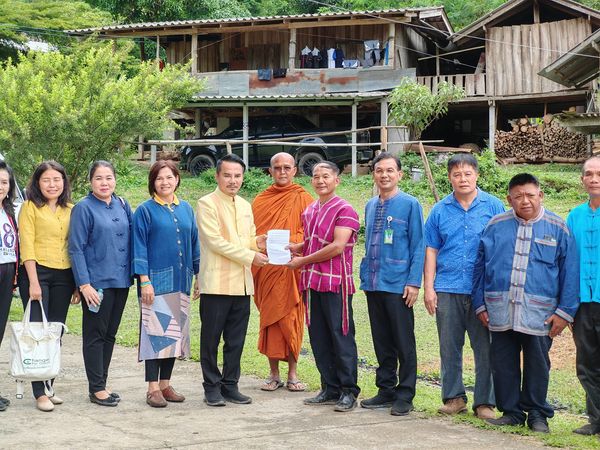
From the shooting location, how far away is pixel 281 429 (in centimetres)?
505

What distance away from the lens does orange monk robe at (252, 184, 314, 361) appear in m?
6.26

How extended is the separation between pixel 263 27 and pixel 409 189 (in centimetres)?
761

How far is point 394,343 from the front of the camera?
5.69 metres

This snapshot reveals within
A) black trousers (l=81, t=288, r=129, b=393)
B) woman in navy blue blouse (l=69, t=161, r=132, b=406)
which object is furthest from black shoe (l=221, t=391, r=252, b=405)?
black trousers (l=81, t=288, r=129, b=393)

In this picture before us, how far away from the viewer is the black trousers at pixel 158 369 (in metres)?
5.66

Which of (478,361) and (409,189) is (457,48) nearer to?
(409,189)

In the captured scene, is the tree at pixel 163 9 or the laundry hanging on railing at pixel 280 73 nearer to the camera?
the laundry hanging on railing at pixel 280 73

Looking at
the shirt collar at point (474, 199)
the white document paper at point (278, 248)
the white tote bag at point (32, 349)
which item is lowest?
the white tote bag at point (32, 349)

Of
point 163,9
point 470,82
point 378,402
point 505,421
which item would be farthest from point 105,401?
point 163,9

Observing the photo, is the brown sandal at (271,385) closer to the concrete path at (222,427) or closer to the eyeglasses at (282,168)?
the concrete path at (222,427)

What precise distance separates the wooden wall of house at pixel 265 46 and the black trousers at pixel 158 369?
20.4 meters

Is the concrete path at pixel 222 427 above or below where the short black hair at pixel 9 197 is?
below

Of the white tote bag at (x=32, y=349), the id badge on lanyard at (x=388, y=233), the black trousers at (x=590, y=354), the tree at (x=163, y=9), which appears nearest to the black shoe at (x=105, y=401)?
the white tote bag at (x=32, y=349)

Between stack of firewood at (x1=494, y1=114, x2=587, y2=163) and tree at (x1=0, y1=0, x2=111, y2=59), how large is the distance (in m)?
11.7
